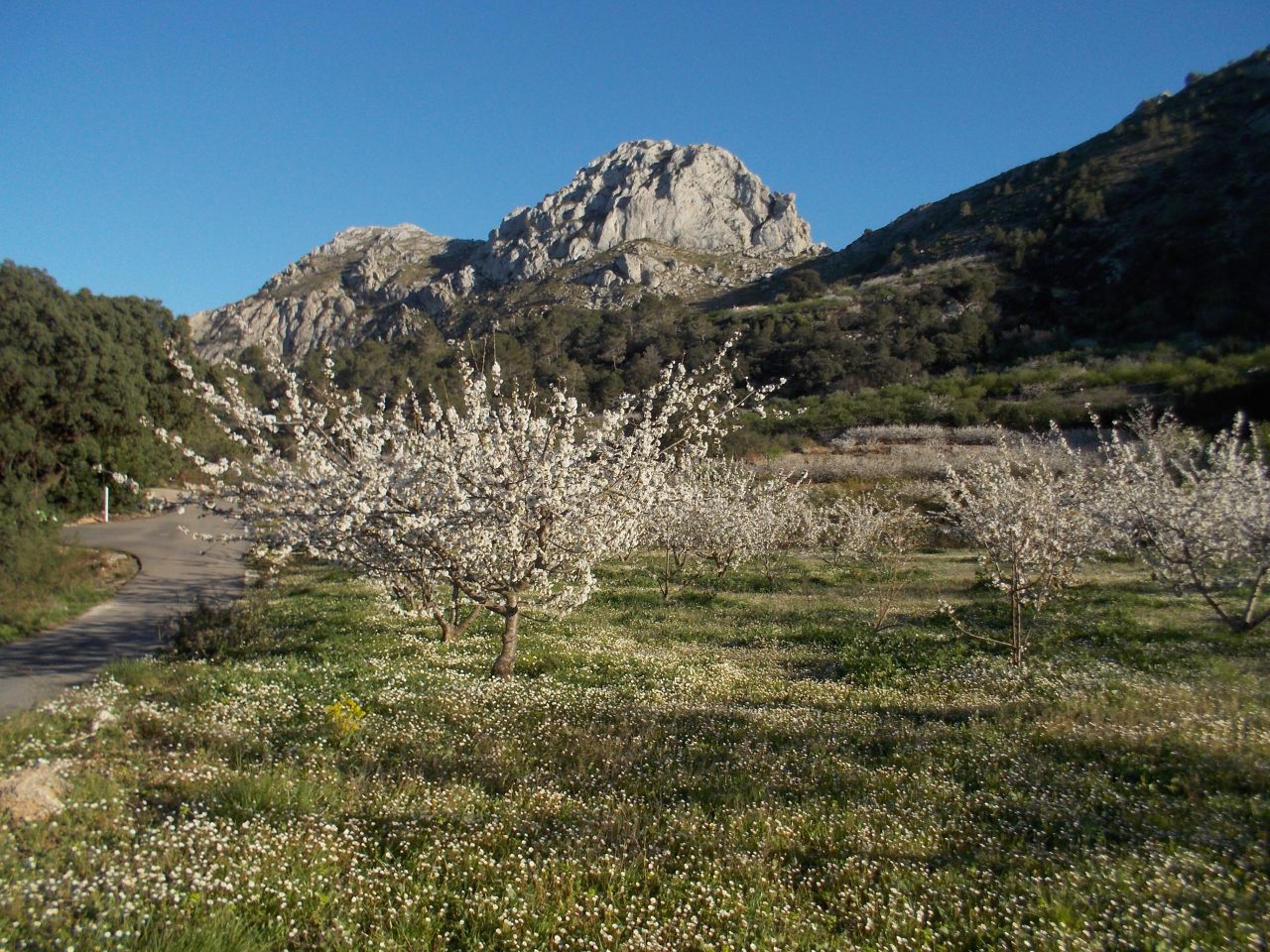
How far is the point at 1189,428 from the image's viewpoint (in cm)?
3719

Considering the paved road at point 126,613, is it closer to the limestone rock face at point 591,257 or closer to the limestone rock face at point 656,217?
the limestone rock face at point 591,257

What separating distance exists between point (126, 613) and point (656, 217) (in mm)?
124713

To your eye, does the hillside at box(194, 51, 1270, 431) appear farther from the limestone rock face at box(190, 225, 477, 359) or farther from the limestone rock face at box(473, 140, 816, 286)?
the limestone rock face at box(190, 225, 477, 359)

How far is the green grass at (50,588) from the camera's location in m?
16.0

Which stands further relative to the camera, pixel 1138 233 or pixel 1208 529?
pixel 1138 233

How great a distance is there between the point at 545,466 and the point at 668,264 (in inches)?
4264

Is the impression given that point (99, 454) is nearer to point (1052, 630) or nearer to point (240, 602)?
point (240, 602)

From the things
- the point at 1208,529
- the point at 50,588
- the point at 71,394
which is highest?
the point at 71,394

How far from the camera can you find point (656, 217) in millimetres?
131750


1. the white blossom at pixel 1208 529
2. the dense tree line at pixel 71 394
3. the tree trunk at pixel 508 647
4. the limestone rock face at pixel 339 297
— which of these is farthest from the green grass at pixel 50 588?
the limestone rock face at pixel 339 297

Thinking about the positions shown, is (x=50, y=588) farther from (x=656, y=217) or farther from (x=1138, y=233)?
(x=656, y=217)

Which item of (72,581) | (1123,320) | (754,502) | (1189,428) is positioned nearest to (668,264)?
(1123,320)

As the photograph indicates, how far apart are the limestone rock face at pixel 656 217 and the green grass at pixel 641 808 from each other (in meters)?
114

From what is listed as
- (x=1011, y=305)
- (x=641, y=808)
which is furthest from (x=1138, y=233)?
(x=641, y=808)
